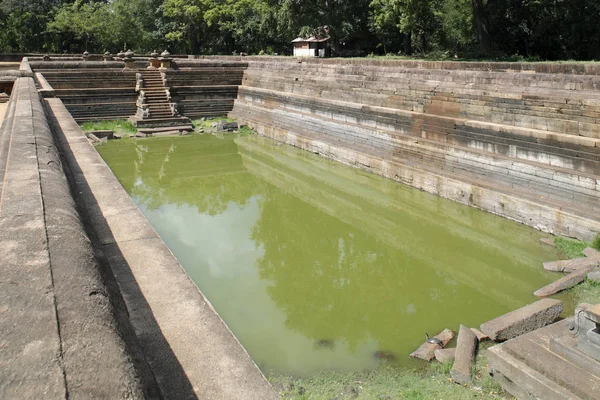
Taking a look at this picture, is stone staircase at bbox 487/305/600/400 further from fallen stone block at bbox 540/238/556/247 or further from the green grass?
fallen stone block at bbox 540/238/556/247

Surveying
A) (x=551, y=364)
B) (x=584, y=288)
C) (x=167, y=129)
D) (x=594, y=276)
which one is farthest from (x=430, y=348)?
(x=167, y=129)

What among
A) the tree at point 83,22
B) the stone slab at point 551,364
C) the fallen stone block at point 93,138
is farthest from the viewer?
the tree at point 83,22

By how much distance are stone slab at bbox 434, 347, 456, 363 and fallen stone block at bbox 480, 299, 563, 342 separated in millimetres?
440

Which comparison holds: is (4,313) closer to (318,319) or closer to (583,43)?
(318,319)

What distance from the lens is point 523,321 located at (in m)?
4.93

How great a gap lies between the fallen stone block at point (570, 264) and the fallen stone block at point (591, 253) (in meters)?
0.10

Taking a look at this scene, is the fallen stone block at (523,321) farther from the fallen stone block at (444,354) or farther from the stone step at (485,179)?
the stone step at (485,179)

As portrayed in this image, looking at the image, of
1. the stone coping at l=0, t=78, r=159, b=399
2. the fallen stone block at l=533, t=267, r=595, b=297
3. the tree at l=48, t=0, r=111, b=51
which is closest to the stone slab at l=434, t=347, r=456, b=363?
the fallen stone block at l=533, t=267, r=595, b=297

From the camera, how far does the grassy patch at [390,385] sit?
419 centimetres

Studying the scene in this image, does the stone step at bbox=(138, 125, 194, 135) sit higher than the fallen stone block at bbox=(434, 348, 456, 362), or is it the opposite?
the stone step at bbox=(138, 125, 194, 135)

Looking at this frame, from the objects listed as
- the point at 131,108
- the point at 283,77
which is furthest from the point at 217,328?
the point at 131,108

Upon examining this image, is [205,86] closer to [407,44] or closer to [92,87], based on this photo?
[92,87]

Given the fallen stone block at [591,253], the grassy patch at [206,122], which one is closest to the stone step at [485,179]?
the fallen stone block at [591,253]

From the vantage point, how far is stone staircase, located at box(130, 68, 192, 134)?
17172 millimetres
